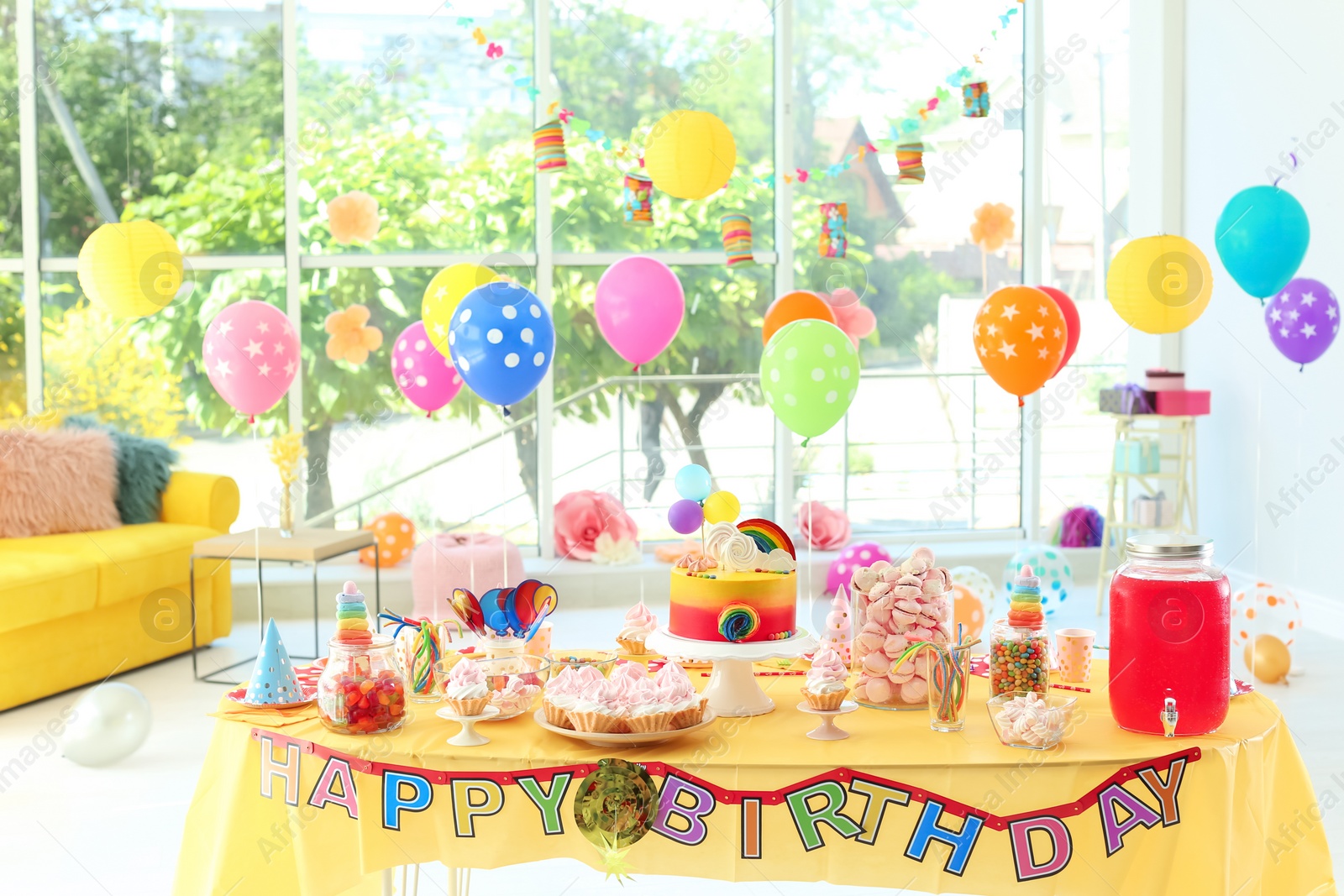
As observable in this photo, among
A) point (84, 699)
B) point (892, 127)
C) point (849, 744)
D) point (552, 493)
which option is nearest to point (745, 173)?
point (892, 127)

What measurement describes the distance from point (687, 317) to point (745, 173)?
72cm

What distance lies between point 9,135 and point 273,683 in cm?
445

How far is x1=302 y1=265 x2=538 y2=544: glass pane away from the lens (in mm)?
5828

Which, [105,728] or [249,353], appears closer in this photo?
[105,728]

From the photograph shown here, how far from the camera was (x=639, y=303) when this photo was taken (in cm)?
402

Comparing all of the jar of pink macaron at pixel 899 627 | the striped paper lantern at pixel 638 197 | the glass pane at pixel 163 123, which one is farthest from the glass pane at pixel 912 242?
the jar of pink macaron at pixel 899 627

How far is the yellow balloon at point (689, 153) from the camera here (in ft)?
14.2

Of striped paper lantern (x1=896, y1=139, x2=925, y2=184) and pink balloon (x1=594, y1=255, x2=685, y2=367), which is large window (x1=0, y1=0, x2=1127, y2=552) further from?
pink balloon (x1=594, y1=255, x2=685, y2=367)

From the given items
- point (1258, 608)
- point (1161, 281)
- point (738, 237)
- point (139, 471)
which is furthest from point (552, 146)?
point (1258, 608)

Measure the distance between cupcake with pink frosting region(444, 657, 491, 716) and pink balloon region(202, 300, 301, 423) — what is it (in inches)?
99.8

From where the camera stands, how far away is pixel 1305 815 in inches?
74.0

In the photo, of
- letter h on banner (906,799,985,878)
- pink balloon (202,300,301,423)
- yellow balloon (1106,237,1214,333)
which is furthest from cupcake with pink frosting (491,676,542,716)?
yellow balloon (1106,237,1214,333)

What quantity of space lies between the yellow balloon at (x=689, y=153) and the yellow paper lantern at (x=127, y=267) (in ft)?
5.59

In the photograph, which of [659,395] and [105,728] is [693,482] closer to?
[105,728]
